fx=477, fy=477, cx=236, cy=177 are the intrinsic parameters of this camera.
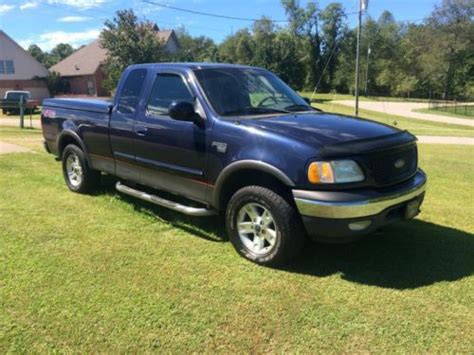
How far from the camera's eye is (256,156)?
164 inches

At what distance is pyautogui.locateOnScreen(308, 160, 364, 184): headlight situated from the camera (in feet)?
12.5

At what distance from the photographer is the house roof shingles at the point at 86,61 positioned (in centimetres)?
5309

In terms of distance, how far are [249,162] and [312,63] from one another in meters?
75.2

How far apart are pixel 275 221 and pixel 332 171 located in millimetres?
676

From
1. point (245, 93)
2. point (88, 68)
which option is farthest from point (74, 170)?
point (88, 68)

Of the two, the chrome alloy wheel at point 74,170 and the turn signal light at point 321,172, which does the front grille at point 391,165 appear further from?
the chrome alloy wheel at point 74,170

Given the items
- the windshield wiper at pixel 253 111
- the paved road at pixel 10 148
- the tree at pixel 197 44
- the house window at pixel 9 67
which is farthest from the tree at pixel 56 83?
the windshield wiper at pixel 253 111

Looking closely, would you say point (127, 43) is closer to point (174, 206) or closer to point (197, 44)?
point (174, 206)

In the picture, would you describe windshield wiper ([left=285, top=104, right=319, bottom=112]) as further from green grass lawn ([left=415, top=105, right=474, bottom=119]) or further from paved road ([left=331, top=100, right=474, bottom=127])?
green grass lawn ([left=415, top=105, right=474, bottom=119])

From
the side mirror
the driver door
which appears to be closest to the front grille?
the driver door

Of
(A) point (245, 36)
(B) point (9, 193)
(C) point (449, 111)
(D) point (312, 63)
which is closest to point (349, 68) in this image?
(D) point (312, 63)

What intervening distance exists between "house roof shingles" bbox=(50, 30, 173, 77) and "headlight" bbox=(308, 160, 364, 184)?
51768mm

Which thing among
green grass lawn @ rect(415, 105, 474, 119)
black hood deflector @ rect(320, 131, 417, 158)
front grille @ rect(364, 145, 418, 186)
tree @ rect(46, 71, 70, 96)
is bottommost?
green grass lawn @ rect(415, 105, 474, 119)

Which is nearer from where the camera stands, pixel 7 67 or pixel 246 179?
pixel 246 179
